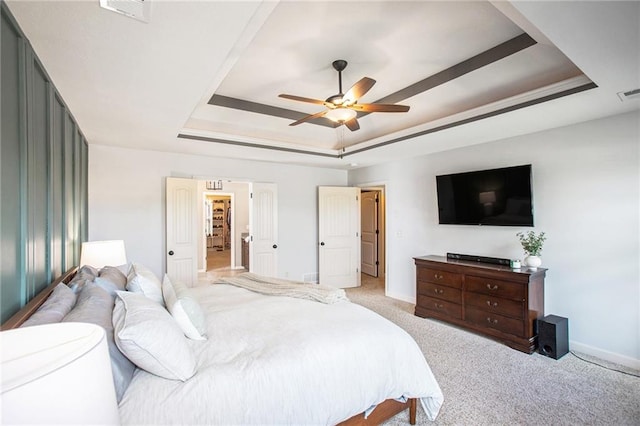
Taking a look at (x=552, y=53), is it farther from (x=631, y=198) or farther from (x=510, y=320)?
(x=510, y=320)

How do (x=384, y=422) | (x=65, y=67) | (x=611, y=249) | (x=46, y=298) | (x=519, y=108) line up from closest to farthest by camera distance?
1. (x=46, y=298)
2. (x=65, y=67)
3. (x=384, y=422)
4. (x=519, y=108)
5. (x=611, y=249)

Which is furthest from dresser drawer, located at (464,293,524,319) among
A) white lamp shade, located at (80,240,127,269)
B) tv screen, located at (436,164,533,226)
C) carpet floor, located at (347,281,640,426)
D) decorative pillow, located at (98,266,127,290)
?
white lamp shade, located at (80,240,127,269)

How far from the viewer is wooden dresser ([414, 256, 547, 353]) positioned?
127 inches

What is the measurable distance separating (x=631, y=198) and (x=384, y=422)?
10.3 ft

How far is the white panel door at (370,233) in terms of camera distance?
7383 mm

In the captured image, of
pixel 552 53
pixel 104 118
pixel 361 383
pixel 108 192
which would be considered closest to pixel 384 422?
pixel 361 383

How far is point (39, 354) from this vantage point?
2.19 ft

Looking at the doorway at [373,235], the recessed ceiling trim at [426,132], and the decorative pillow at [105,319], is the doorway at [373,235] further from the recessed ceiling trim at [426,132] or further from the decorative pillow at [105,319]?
the decorative pillow at [105,319]

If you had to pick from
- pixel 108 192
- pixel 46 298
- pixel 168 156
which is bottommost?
pixel 46 298

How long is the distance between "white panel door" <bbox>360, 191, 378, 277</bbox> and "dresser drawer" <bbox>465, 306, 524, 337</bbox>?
3609 millimetres

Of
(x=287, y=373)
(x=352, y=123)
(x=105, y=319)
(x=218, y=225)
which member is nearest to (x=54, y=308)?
(x=105, y=319)

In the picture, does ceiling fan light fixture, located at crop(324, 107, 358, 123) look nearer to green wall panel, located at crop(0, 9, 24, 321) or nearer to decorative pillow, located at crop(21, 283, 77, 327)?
green wall panel, located at crop(0, 9, 24, 321)

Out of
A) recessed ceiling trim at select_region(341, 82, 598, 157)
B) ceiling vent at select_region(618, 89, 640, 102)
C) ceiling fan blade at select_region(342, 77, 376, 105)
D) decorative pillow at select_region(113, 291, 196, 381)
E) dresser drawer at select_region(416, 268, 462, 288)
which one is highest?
ceiling fan blade at select_region(342, 77, 376, 105)

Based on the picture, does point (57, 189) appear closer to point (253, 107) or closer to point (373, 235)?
point (253, 107)
